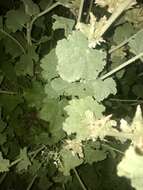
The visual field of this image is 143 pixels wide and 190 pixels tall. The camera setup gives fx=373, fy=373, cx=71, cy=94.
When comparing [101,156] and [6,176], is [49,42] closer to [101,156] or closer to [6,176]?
[101,156]

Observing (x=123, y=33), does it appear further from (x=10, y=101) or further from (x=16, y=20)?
(x=10, y=101)

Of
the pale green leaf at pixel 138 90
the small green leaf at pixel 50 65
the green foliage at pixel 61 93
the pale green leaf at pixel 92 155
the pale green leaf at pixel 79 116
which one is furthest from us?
the pale green leaf at pixel 138 90

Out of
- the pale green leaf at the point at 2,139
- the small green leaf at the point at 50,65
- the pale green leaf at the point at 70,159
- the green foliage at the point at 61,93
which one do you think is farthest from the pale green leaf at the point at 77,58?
the pale green leaf at the point at 2,139

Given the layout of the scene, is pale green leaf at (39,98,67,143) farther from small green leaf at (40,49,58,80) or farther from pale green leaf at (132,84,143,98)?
pale green leaf at (132,84,143,98)

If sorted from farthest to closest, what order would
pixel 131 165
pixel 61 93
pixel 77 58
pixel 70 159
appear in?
→ pixel 70 159 < pixel 61 93 < pixel 77 58 < pixel 131 165

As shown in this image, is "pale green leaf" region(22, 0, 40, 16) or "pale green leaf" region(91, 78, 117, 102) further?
"pale green leaf" region(22, 0, 40, 16)

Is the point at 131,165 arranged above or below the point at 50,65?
below

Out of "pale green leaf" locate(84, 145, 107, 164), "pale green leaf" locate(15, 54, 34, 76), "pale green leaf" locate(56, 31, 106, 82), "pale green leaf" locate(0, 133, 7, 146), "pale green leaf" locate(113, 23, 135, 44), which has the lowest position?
"pale green leaf" locate(84, 145, 107, 164)

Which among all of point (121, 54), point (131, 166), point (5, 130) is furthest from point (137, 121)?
point (5, 130)

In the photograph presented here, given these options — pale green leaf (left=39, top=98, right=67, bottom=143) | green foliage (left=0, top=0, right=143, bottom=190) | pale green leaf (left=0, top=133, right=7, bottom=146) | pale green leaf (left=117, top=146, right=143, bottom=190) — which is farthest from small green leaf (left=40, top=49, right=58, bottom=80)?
pale green leaf (left=117, top=146, right=143, bottom=190)

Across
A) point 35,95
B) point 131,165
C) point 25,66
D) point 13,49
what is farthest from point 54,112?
point 131,165

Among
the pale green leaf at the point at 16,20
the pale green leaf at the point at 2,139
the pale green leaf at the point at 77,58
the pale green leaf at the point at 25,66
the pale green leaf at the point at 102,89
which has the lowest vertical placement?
the pale green leaf at the point at 2,139

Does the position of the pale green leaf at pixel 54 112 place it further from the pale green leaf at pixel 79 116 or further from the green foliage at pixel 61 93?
the pale green leaf at pixel 79 116
